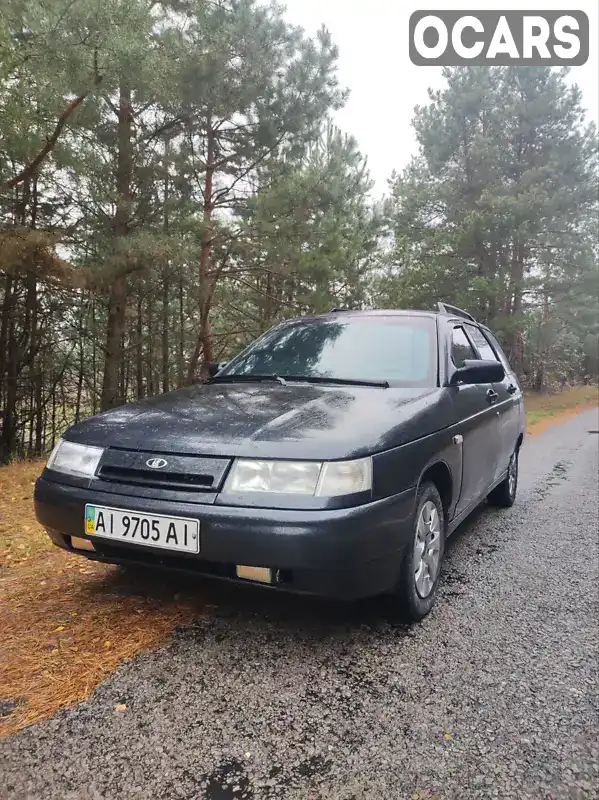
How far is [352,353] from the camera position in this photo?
3.41m

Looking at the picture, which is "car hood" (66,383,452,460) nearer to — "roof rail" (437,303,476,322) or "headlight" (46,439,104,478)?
"headlight" (46,439,104,478)

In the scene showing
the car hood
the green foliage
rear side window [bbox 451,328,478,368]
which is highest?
the green foliage

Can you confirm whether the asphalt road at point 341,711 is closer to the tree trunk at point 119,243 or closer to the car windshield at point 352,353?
the car windshield at point 352,353

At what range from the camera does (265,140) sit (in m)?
10.0

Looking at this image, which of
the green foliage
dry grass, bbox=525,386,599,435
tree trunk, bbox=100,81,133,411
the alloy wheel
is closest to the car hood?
the alloy wheel

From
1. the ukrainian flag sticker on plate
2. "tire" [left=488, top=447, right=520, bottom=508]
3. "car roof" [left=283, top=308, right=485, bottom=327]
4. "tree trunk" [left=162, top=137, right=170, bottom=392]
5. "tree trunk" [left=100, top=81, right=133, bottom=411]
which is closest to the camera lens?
the ukrainian flag sticker on plate

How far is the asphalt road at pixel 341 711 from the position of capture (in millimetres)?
1634

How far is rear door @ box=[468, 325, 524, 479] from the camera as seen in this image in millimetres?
4336

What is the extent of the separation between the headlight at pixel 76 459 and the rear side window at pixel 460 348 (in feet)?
7.15

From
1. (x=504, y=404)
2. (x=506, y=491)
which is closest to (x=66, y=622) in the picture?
(x=504, y=404)

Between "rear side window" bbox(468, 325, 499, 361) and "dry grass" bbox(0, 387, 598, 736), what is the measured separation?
2.84m

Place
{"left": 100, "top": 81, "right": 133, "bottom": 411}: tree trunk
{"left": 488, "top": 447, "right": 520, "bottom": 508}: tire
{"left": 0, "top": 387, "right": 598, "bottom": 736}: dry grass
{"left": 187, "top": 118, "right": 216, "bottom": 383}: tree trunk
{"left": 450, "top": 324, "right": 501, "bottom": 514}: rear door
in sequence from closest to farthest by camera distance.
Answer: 1. {"left": 0, "top": 387, "right": 598, "bottom": 736}: dry grass
2. {"left": 450, "top": 324, "right": 501, "bottom": 514}: rear door
3. {"left": 488, "top": 447, "right": 520, "bottom": 508}: tire
4. {"left": 100, "top": 81, "right": 133, "bottom": 411}: tree trunk
5. {"left": 187, "top": 118, "right": 216, "bottom": 383}: tree trunk

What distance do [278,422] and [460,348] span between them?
184 centimetres

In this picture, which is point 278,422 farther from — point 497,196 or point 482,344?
point 497,196
